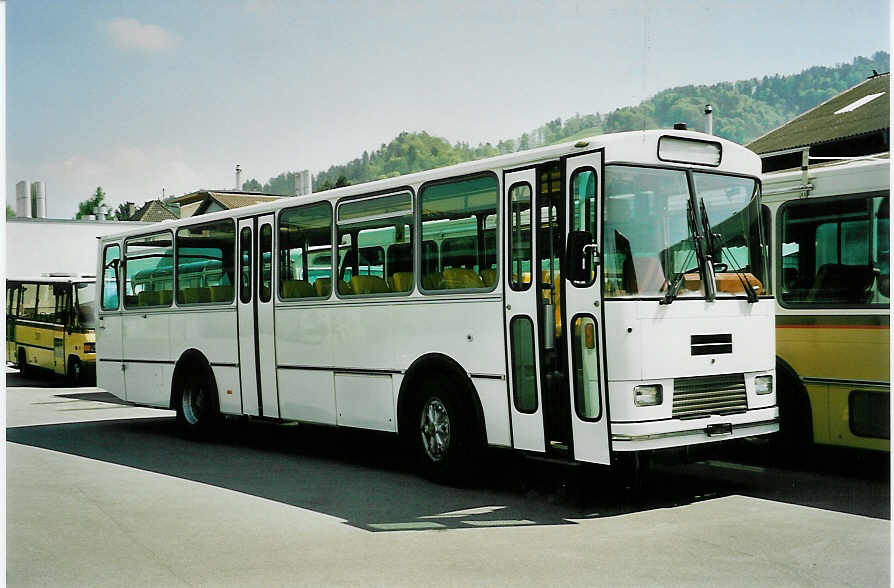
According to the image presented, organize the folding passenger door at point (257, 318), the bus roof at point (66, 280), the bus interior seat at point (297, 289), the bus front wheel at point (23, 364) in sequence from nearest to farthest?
the bus interior seat at point (297, 289) < the folding passenger door at point (257, 318) < the bus roof at point (66, 280) < the bus front wheel at point (23, 364)

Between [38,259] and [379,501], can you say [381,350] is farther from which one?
[38,259]

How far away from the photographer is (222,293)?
1277 cm

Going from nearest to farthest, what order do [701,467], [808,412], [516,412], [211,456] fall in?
1. [516,412]
2. [808,412]
3. [701,467]
4. [211,456]

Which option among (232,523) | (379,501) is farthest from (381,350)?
(232,523)

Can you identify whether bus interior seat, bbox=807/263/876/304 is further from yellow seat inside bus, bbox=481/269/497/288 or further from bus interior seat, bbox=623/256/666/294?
yellow seat inside bus, bbox=481/269/497/288

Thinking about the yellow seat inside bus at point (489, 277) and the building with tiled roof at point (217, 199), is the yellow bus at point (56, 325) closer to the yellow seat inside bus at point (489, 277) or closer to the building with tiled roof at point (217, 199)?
the yellow seat inside bus at point (489, 277)

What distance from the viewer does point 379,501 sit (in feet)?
28.6

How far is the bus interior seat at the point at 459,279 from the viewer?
30.0ft

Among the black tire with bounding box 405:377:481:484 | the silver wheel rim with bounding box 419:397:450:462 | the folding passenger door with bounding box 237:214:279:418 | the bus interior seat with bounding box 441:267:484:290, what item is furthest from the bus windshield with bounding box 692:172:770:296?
the folding passenger door with bounding box 237:214:279:418

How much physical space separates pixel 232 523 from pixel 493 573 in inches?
98.1

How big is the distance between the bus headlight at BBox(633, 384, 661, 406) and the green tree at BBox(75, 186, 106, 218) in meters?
80.5

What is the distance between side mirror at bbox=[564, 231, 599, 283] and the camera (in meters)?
7.92

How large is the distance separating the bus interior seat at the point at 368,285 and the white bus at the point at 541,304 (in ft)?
0.06

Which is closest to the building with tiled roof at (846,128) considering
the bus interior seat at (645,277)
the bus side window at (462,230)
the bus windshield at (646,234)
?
the bus side window at (462,230)
